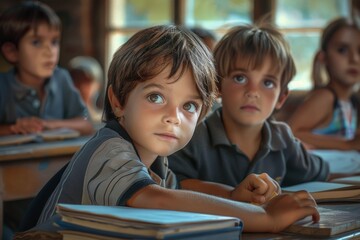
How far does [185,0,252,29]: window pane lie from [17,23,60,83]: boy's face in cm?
251

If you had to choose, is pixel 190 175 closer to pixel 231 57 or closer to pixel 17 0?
pixel 231 57

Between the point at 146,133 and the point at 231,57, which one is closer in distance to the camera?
the point at 146,133

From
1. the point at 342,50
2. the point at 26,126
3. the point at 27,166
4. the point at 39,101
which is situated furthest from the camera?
the point at 342,50

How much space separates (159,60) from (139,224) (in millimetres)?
479

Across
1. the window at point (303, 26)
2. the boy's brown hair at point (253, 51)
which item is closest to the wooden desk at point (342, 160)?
the boy's brown hair at point (253, 51)

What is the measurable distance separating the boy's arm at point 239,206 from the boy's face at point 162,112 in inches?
7.8

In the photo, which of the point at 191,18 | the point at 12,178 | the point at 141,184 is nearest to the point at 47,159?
the point at 12,178

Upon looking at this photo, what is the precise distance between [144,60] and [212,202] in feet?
1.13

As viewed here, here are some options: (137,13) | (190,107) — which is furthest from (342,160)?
(137,13)

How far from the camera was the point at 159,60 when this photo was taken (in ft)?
5.20

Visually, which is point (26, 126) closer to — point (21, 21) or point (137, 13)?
point (21, 21)

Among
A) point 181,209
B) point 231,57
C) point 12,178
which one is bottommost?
point 12,178

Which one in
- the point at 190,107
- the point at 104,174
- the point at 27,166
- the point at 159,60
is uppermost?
the point at 159,60

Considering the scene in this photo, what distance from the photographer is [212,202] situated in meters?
1.42
